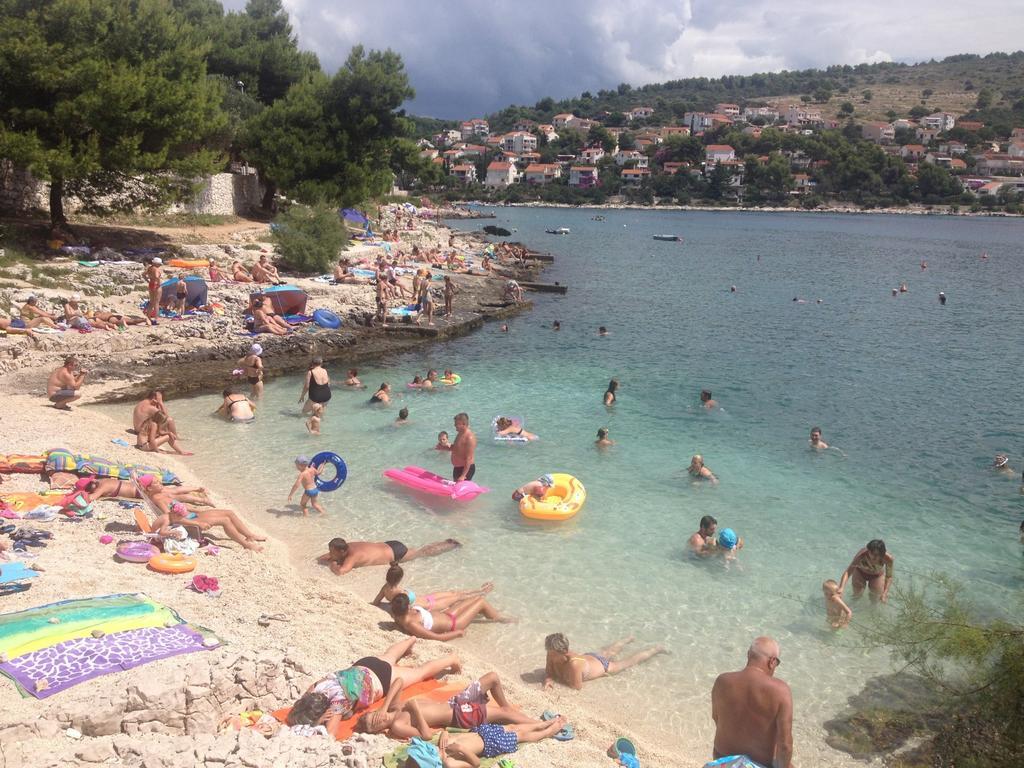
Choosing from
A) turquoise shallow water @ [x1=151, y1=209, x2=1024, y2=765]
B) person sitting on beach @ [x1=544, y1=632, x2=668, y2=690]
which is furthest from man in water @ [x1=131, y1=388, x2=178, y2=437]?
person sitting on beach @ [x1=544, y1=632, x2=668, y2=690]

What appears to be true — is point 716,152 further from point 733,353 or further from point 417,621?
point 417,621

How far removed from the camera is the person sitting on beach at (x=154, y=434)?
456 inches

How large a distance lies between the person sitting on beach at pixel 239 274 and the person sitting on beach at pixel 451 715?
17.9 meters

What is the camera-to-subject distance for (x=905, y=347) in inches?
938

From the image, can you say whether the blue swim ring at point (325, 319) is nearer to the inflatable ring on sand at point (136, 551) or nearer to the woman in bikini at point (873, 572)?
the inflatable ring on sand at point (136, 551)

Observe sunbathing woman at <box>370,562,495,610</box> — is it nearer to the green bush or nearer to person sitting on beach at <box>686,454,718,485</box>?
person sitting on beach at <box>686,454,718,485</box>

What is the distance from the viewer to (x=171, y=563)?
767cm

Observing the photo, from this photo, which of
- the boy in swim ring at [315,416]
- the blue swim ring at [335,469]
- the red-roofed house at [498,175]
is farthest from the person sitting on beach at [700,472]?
the red-roofed house at [498,175]

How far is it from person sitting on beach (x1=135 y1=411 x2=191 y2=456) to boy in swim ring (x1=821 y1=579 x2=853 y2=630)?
954 cm

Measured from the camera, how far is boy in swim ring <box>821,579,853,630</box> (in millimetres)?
8039

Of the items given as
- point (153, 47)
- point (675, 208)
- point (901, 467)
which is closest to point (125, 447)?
point (901, 467)

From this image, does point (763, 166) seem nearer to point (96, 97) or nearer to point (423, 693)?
point (96, 97)

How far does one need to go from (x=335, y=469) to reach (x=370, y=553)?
7.22ft

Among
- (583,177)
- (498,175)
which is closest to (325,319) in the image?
Answer: (498,175)
